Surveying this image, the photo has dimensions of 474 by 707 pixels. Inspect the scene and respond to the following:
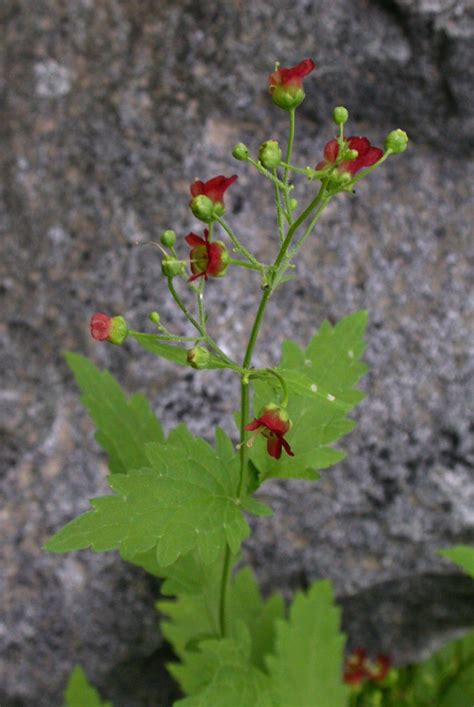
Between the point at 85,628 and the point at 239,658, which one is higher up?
the point at 85,628

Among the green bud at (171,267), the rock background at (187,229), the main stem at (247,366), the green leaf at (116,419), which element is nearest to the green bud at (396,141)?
the main stem at (247,366)

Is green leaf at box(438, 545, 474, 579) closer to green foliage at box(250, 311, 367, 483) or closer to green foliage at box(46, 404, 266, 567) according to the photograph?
green foliage at box(250, 311, 367, 483)

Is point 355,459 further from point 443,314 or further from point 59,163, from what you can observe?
point 59,163

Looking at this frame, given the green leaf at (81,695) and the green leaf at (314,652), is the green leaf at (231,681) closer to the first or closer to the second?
the green leaf at (314,652)

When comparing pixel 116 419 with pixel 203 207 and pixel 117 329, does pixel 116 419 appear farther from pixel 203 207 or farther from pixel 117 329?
pixel 203 207

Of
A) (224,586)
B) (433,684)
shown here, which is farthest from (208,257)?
(433,684)

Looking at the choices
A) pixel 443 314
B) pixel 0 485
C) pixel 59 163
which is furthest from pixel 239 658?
pixel 59 163
